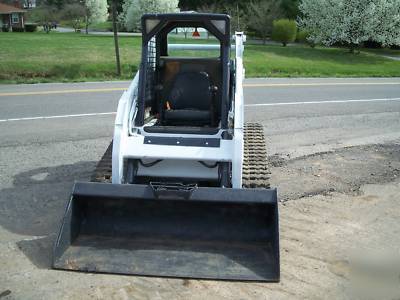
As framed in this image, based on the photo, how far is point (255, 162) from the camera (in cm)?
575

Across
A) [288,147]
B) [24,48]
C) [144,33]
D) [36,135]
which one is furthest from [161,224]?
[24,48]

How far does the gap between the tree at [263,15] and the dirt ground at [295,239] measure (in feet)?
118

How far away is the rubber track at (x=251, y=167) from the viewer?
5352 millimetres

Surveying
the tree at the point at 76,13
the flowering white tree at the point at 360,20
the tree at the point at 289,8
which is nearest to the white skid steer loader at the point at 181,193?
the flowering white tree at the point at 360,20

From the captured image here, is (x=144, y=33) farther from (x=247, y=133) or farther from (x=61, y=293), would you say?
(x=61, y=293)

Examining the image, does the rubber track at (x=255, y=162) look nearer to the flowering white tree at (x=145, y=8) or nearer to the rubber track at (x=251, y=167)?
the rubber track at (x=251, y=167)

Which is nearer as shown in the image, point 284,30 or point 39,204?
point 39,204

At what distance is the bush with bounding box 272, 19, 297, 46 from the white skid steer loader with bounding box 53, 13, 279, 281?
34.4 metres

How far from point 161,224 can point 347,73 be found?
20.5 meters

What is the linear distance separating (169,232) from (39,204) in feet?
6.51

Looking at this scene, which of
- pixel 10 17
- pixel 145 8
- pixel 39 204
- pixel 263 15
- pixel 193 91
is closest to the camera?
pixel 39 204

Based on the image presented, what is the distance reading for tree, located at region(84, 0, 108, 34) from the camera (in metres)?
61.7

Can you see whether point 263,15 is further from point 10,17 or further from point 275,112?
point 10,17

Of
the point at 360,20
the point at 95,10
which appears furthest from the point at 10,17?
the point at 360,20
